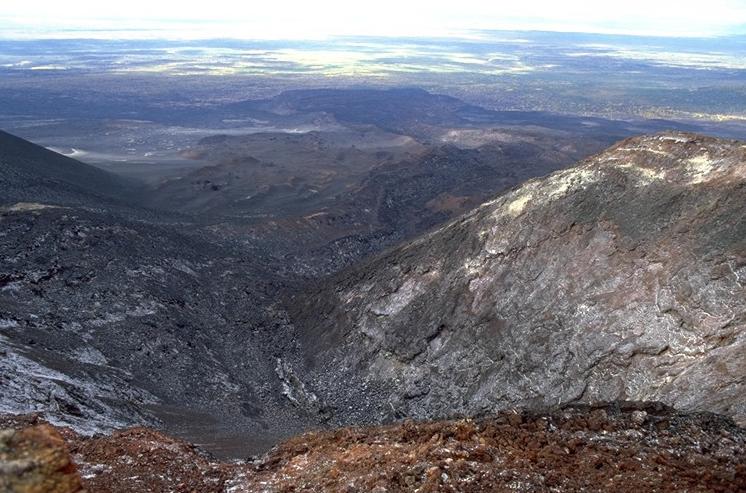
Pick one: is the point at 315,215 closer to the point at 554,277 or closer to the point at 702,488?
the point at 554,277

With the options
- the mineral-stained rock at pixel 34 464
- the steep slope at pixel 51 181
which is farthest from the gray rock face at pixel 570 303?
the steep slope at pixel 51 181

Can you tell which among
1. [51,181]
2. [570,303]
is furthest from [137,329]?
[51,181]

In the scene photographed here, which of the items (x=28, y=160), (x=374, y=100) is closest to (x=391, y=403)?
(x=28, y=160)

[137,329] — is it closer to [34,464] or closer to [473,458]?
[473,458]

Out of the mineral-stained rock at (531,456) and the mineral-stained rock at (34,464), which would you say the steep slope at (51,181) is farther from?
the mineral-stained rock at (34,464)

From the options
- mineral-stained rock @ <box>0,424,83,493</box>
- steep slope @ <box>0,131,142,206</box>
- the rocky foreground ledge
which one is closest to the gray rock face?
the rocky foreground ledge

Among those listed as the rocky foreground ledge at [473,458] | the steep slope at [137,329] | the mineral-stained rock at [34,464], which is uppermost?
the mineral-stained rock at [34,464]

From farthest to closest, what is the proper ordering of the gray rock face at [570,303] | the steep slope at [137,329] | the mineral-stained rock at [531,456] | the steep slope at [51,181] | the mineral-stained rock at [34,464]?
the steep slope at [51,181] → the steep slope at [137,329] → the gray rock face at [570,303] → the mineral-stained rock at [531,456] → the mineral-stained rock at [34,464]
